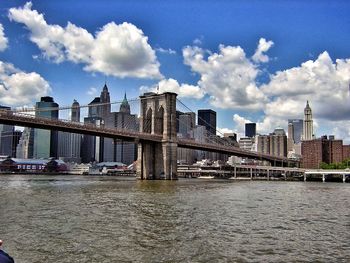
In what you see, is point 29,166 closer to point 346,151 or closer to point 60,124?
point 60,124

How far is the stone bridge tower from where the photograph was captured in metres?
83.9

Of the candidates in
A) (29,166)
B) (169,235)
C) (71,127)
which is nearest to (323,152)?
(29,166)

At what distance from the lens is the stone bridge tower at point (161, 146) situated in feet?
275

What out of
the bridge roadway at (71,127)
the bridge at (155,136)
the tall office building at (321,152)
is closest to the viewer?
the bridge roadway at (71,127)

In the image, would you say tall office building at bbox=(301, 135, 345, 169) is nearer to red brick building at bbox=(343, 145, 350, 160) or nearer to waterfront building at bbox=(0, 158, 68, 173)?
red brick building at bbox=(343, 145, 350, 160)

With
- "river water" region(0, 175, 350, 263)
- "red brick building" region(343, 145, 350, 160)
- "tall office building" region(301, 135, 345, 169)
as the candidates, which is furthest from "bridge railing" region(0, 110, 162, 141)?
"red brick building" region(343, 145, 350, 160)

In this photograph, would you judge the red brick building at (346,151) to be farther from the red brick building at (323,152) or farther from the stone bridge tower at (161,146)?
the stone bridge tower at (161,146)

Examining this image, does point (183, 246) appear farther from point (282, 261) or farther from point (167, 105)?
point (167, 105)

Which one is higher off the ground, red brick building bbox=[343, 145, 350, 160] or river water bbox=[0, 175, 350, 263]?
red brick building bbox=[343, 145, 350, 160]

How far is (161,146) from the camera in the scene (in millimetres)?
85188

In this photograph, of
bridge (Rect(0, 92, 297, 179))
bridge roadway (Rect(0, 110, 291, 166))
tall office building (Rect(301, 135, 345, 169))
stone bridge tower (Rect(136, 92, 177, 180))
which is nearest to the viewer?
bridge roadway (Rect(0, 110, 291, 166))

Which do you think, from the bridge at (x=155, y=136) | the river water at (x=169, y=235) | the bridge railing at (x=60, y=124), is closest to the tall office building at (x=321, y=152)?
the bridge at (x=155, y=136)

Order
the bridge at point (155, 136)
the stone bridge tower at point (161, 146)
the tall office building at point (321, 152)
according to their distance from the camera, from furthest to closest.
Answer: the tall office building at point (321, 152) → the stone bridge tower at point (161, 146) → the bridge at point (155, 136)

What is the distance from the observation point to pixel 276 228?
1889 centimetres
